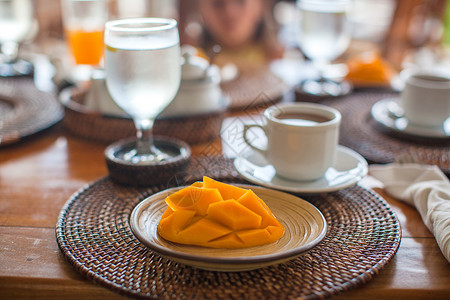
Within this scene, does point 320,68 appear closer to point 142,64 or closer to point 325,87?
point 325,87

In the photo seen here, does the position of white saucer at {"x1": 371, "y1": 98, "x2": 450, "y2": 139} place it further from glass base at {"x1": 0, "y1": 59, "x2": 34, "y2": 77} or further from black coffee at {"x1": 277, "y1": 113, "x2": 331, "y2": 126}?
glass base at {"x1": 0, "y1": 59, "x2": 34, "y2": 77}

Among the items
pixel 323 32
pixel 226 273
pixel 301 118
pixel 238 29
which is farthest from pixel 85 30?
pixel 226 273

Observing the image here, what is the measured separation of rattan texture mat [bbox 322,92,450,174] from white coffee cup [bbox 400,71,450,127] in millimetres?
41

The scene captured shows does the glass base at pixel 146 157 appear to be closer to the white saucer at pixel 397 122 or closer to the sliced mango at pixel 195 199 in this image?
the sliced mango at pixel 195 199

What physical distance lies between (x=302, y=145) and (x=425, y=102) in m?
0.37

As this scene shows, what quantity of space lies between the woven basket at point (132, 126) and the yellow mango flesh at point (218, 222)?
16.7 inches

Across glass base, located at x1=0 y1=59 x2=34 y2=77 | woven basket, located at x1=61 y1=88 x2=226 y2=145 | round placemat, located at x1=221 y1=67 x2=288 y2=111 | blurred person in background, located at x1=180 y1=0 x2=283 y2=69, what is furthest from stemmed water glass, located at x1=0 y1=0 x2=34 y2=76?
blurred person in background, located at x1=180 y1=0 x2=283 y2=69

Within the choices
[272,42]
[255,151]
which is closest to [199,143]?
[255,151]

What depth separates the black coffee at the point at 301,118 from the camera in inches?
31.4

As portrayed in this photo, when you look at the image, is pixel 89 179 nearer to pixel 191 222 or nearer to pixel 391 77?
pixel 191 222

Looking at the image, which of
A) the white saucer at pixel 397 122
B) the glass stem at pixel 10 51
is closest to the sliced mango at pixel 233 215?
the white saucer at pixel 397 122

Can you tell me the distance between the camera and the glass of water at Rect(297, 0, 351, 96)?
124cm

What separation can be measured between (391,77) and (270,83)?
0.34m

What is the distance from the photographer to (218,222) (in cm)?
Answer: 58
